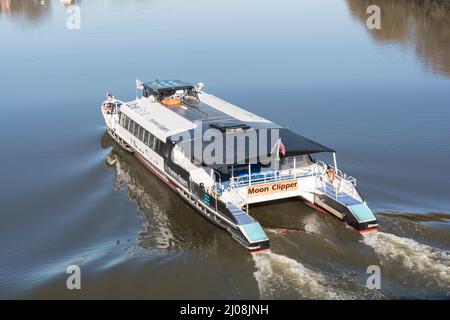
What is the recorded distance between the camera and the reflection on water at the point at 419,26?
54.8 meters

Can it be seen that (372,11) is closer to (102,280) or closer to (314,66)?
(314,66)

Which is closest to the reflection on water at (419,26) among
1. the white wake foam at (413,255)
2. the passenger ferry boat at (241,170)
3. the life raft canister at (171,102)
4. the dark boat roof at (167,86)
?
the dark boat roof at (167,86)

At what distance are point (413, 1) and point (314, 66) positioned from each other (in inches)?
1413

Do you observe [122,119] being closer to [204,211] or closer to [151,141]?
[151,141]

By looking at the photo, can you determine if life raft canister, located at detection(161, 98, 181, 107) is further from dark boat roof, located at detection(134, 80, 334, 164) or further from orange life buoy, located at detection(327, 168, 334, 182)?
orange life buoy, located at detection(327, 168, 334, 182)

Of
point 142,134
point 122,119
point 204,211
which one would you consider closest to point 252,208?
point 204,211

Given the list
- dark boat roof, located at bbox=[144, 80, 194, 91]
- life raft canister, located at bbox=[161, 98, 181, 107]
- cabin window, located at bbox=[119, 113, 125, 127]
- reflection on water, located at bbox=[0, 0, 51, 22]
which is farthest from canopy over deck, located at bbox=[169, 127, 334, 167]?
reflection on water, located at bbox=[0, 0, 51, 22]

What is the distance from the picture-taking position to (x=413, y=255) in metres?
19.5

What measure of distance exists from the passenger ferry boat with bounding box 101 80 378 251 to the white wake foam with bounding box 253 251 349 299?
1.09m

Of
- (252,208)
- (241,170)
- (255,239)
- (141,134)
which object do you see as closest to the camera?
(255,239)

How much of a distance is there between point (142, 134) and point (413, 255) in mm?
15090

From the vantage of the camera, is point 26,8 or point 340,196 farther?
point 26,8

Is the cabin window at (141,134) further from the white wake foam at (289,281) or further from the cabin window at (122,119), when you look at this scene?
the white wake foam at (289,281)
